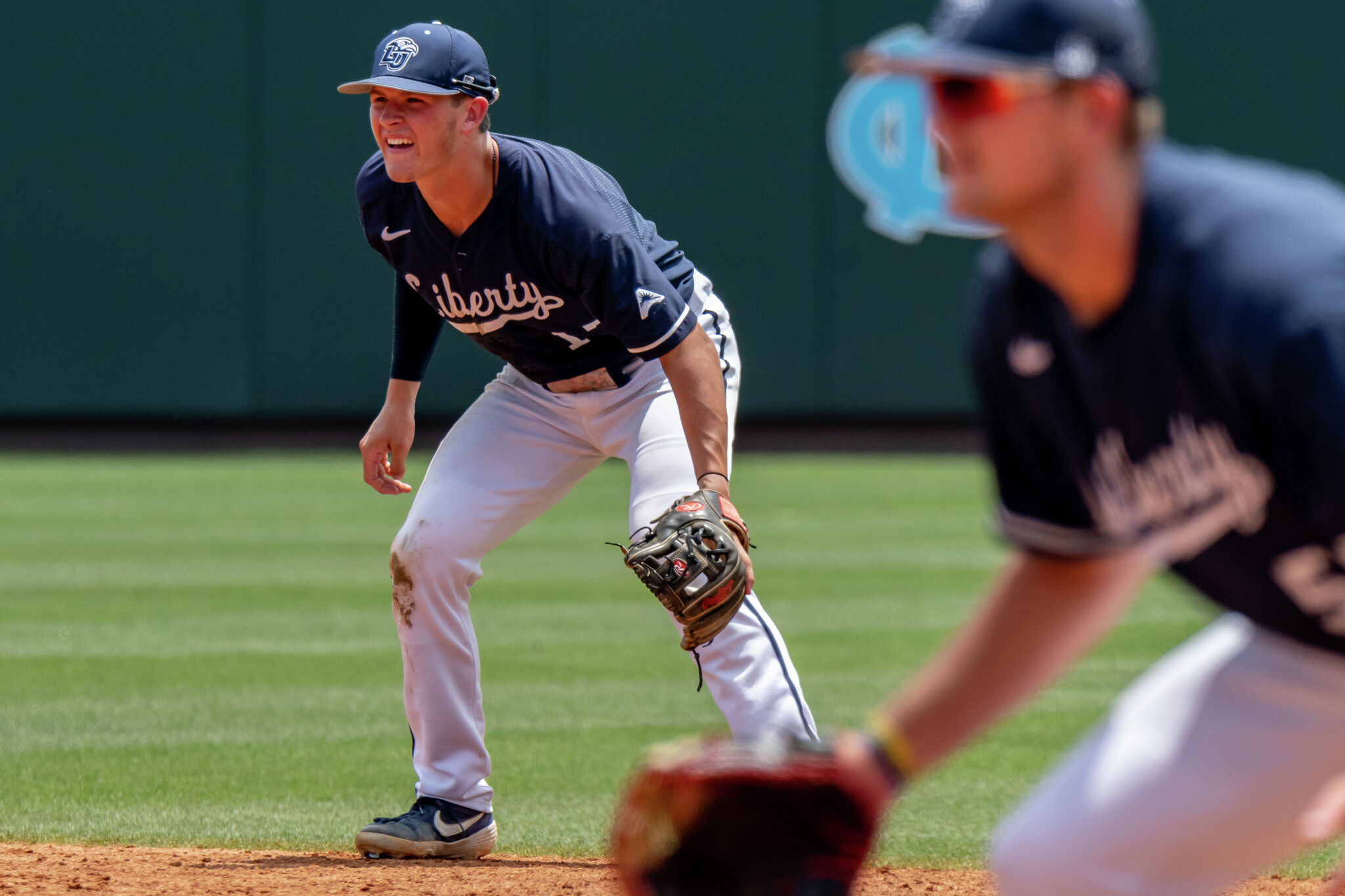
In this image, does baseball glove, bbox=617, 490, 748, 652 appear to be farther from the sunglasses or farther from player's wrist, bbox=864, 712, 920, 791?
the sunglasses

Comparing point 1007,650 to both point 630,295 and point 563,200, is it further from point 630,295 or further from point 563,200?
point 563,200

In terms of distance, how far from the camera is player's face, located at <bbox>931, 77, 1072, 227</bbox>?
1806mm

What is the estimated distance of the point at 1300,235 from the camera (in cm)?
171

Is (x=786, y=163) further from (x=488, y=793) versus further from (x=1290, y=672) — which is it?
(x=1290, y=672)

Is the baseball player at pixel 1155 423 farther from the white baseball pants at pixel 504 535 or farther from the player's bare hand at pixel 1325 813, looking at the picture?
the white baseball pants at pixel 504 535

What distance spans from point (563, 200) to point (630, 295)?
1.01 feet

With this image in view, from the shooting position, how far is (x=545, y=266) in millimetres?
4254

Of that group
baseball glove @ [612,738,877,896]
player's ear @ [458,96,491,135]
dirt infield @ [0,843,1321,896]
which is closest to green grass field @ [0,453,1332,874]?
dirt infield @ [0,843,1321,896]

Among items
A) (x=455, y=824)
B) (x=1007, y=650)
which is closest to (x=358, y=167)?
(x=455, y=824)

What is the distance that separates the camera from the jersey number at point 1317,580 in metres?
1.82

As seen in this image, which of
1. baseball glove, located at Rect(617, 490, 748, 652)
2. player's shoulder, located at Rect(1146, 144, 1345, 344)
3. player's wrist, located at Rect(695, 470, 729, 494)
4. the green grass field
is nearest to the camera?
player's shoulder, located at Rect(1146, 144, 1345, 344)

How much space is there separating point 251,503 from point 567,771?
9.09 m

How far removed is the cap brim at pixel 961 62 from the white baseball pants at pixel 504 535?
240 cm

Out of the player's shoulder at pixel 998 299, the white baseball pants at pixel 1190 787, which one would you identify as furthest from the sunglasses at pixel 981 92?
the white baseball pants at pixel 1190 787
